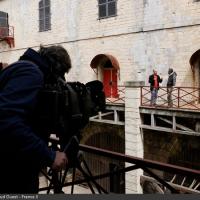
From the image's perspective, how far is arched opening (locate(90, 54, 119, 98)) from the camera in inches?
689

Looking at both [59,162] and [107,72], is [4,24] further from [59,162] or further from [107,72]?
[59,162]

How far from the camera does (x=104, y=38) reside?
1736cm

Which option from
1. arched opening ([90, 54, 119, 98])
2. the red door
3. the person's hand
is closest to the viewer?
the person's hand

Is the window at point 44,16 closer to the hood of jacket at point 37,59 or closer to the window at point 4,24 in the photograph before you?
the window at point 4,24

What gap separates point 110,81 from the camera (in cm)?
1800

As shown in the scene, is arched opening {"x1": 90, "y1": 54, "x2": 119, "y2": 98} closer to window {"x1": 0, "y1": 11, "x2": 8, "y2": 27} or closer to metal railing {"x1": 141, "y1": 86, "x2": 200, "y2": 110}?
metal railing {"x1": 141, "y1": 86, "x2": 200, "y2": 110}

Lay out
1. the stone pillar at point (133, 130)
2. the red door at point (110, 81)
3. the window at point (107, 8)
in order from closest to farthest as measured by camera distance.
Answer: the stone pillar at point (133, 130) → the window at point (107, 8) → the red door at point (110, 81)

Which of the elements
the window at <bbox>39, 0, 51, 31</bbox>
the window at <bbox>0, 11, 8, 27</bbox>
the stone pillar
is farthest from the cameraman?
the window at <bbox>0, 11, 8, 27</bbox>

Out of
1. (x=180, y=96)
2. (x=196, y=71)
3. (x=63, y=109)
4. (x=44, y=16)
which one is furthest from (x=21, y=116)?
(x=44, y=16)

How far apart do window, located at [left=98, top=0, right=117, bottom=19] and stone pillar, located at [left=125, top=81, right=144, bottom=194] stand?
510 cm

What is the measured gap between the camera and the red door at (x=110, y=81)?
58.3 ft

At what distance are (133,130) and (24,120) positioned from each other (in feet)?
38.2

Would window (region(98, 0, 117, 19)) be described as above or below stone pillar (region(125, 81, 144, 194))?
above

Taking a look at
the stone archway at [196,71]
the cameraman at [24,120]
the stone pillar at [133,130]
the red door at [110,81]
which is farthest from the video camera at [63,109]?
the red door at [110,81]
